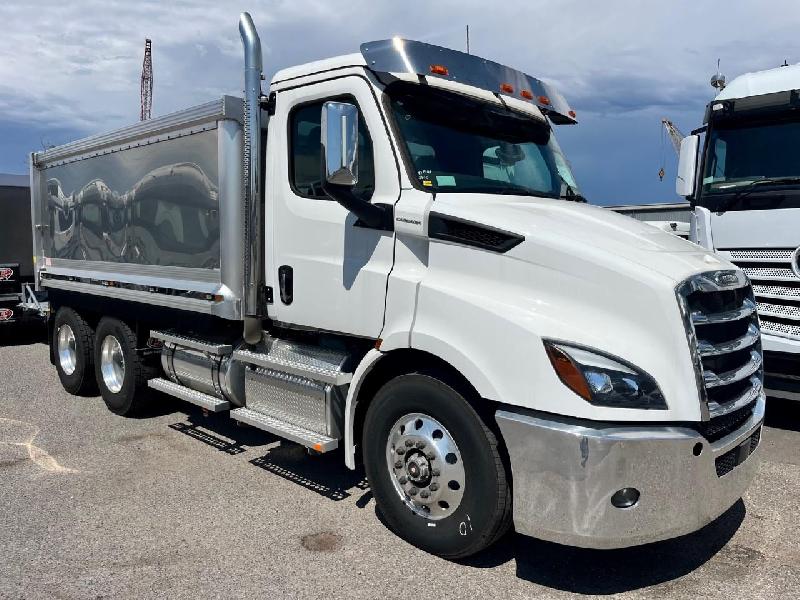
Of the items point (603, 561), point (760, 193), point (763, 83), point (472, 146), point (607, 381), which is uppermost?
point (763, 83)

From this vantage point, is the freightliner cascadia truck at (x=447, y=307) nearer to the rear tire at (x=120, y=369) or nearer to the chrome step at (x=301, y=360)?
the chrome step at (x=301, y=360)

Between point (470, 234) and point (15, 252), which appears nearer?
point (470, 234)

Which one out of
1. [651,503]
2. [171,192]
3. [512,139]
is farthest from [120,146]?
[651,503]

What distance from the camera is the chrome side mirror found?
6.91m

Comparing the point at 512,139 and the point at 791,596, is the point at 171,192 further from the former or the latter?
the point at 791,596

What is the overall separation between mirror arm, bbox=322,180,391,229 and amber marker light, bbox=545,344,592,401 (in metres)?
1.29

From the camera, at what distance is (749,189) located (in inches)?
252

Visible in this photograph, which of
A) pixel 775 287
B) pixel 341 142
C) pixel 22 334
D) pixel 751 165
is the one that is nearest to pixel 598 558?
pixel 341 142

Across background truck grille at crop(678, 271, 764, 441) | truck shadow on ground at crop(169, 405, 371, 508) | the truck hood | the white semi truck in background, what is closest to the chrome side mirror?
the white semi truck in background

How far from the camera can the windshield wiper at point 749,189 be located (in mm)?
6242

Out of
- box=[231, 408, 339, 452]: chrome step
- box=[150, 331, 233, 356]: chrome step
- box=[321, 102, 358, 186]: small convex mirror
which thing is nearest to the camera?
box=[321, 102, 358, 186]: small convex mirror

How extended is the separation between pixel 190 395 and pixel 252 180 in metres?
2.00

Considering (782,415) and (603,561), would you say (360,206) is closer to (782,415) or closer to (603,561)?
(603,561)

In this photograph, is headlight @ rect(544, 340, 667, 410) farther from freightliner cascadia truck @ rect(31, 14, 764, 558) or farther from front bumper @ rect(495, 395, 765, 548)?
front bumper @ rect(495, 395, 765, 548)
